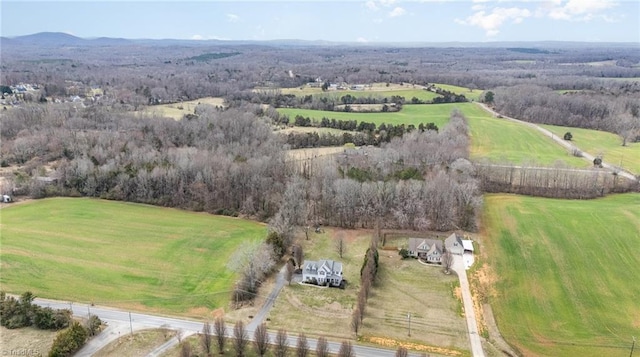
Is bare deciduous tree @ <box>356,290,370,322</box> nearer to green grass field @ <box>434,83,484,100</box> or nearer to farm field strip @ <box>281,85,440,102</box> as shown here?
farm field strip @ <box>281,85,440,102</box>

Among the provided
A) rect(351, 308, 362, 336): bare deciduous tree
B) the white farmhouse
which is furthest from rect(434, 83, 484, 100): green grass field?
rect(351, 308, 362, 336): bare deciduous tree

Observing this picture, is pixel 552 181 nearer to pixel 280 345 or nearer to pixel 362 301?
pixel 362 301

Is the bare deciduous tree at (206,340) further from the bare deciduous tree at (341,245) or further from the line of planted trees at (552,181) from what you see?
the line of planted trees at (552,181)

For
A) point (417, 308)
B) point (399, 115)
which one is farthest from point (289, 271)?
point (399, 115)

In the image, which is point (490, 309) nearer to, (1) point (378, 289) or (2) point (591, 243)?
(1) point (378, 289)

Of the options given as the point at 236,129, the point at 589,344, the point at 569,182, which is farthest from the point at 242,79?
the point at 589,344
